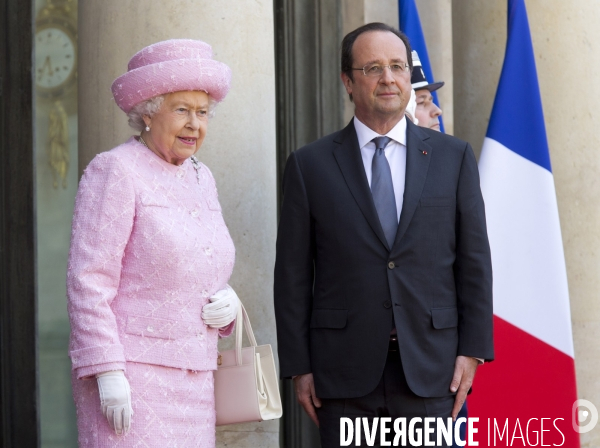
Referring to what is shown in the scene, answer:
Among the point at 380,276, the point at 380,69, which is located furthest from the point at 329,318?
the point at 380,69

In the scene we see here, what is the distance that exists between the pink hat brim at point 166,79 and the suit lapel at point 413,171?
75cm

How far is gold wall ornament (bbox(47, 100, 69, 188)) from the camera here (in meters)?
5.49

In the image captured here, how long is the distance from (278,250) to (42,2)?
2.57 m

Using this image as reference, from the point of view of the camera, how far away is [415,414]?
3.49 meters

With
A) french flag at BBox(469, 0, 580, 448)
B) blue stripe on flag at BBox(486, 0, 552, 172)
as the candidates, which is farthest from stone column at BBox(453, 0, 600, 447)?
french flag at BBox(469, 0, 580, 448)

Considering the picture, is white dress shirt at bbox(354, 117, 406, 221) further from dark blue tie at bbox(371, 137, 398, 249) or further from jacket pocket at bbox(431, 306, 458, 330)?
jacket pocket at bbox(431, 306, 458, 330)

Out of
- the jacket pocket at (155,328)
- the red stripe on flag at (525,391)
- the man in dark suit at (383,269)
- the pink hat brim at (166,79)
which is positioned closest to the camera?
the jacket pocket at (155,328)

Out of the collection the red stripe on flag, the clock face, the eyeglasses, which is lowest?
the red stripe on flag

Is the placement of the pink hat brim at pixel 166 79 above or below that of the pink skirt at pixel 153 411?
above

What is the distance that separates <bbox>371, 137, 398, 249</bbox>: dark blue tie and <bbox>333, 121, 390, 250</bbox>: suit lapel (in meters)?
0.04

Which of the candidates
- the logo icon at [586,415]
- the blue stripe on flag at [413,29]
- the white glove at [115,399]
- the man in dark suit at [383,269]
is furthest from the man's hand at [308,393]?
the blue stripe on flag at [413,29]

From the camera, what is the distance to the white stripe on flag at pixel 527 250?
483cm

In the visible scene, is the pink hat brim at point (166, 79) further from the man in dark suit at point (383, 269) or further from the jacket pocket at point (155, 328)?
the jacket pocket at point (155, 328)

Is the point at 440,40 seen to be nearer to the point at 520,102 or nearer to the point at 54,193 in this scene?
the point at 520,102
